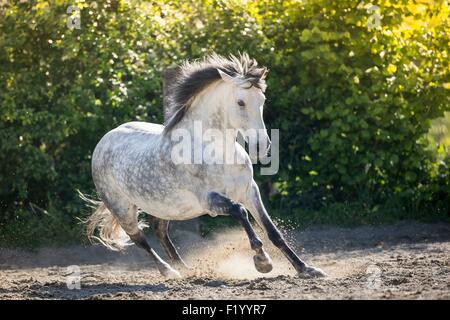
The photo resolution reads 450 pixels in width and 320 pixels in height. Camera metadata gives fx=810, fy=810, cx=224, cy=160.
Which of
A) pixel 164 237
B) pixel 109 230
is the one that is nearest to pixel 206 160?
pixel 164 237

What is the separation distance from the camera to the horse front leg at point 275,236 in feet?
20.9

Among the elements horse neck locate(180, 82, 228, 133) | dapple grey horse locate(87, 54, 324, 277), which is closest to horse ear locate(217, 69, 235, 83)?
dapple grey horse locate(87, 54, 324, 277)

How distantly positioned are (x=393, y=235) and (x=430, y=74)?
2.06m

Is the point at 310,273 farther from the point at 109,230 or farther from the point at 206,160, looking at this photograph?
the point at 109,230

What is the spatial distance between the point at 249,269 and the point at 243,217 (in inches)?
47.4

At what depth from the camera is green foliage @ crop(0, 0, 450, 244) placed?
Result: 9477 mm

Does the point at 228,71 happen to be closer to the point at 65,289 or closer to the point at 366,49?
the point at 65,289

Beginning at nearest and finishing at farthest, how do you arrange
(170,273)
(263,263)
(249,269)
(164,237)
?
(263,263)
(170,273)
(249,269)
(164,237)

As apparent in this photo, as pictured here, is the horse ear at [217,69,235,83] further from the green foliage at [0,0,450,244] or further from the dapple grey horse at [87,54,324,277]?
the green foliage at [0,0,450,244]

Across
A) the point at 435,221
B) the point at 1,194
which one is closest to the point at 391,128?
the point at 435,221

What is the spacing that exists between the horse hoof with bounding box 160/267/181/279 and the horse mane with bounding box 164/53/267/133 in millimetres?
1273

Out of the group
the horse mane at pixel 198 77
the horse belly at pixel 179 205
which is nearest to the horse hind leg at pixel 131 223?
the horse belly at pixel 179 205

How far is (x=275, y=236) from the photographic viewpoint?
255 inches

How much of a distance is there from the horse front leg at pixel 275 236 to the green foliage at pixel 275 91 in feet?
10.3
